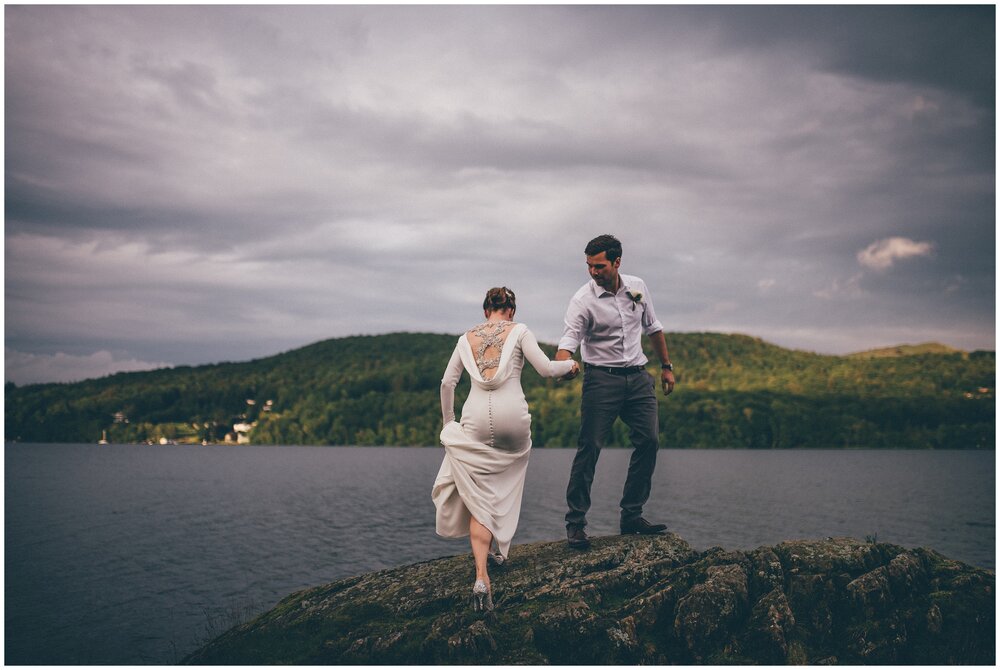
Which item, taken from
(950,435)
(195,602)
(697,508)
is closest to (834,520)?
(697,508)

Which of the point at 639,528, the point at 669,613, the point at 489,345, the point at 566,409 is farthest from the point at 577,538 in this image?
the point at 566,409

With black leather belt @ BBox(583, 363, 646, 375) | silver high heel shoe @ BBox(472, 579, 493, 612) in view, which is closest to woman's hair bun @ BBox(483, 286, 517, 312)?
black leather belt @ BBox(583, 363, 646, 375)

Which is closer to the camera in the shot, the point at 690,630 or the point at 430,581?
the point at 690,630

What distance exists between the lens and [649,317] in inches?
332

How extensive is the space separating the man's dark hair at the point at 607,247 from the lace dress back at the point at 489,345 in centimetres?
142

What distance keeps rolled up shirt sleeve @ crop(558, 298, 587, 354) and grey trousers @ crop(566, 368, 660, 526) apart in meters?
0.53

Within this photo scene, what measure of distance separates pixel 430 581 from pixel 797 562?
428 cm

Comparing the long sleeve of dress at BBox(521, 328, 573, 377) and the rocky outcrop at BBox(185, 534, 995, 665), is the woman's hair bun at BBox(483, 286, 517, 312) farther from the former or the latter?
the rocky outcrop at BBox(185, 534, 995, 665)

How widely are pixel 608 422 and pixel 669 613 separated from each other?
2167 mm

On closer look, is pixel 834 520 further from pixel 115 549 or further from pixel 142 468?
pixel 142 468

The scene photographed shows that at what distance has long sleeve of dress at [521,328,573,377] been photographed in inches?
265

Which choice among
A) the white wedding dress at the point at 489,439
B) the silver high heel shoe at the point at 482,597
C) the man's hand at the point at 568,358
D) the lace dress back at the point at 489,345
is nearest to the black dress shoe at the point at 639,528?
the white wedding dress at the point at 489,439

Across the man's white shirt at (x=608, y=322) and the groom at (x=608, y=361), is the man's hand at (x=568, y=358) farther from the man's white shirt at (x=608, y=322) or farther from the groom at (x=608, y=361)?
the man's white shirt at (x=608, y=322)

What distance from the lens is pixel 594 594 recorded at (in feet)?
25.2
